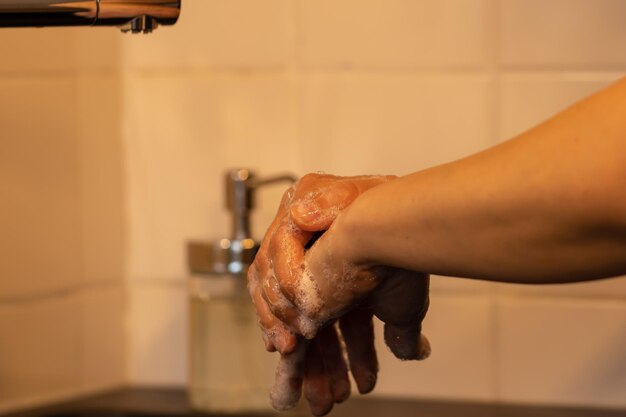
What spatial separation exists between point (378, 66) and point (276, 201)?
0.45ft

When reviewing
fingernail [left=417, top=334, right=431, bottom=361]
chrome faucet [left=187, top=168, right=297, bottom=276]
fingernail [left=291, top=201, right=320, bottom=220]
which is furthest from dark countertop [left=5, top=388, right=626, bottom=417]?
fingernail [left=291, top=201, right=320, bottom=220]

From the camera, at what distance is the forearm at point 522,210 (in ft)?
1.26

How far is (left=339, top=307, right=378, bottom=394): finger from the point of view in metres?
0.55

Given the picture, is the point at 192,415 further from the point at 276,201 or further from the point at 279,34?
the point at 279,34

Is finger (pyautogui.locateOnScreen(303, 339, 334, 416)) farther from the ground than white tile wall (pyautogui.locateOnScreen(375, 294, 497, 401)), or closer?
farther from the ground

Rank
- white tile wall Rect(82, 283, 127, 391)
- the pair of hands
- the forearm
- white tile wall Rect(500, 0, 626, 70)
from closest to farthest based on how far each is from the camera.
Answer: the forearm, the pair of hands, white tile wall Rect(500, 0, 626, 70), white tile wall Rect(82, 283, 127, 391)

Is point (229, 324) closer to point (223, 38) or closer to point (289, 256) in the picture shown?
point (223, 38)

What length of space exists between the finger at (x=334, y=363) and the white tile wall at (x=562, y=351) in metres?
0.30

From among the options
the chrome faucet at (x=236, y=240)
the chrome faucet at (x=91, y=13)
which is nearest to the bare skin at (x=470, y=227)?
the chrome faucet at (x=91, y=13)

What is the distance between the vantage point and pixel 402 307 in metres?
0.51

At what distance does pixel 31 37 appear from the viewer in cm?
83

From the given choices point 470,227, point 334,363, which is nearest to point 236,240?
point 334,363

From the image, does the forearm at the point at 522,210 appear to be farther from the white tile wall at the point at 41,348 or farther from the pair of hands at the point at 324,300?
Result: the white tile wall at the point at 41,348

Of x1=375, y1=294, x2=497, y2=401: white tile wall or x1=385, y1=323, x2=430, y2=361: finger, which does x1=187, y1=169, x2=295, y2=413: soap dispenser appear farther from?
x1=385, y1=323, x2=430, y2=361: finger
